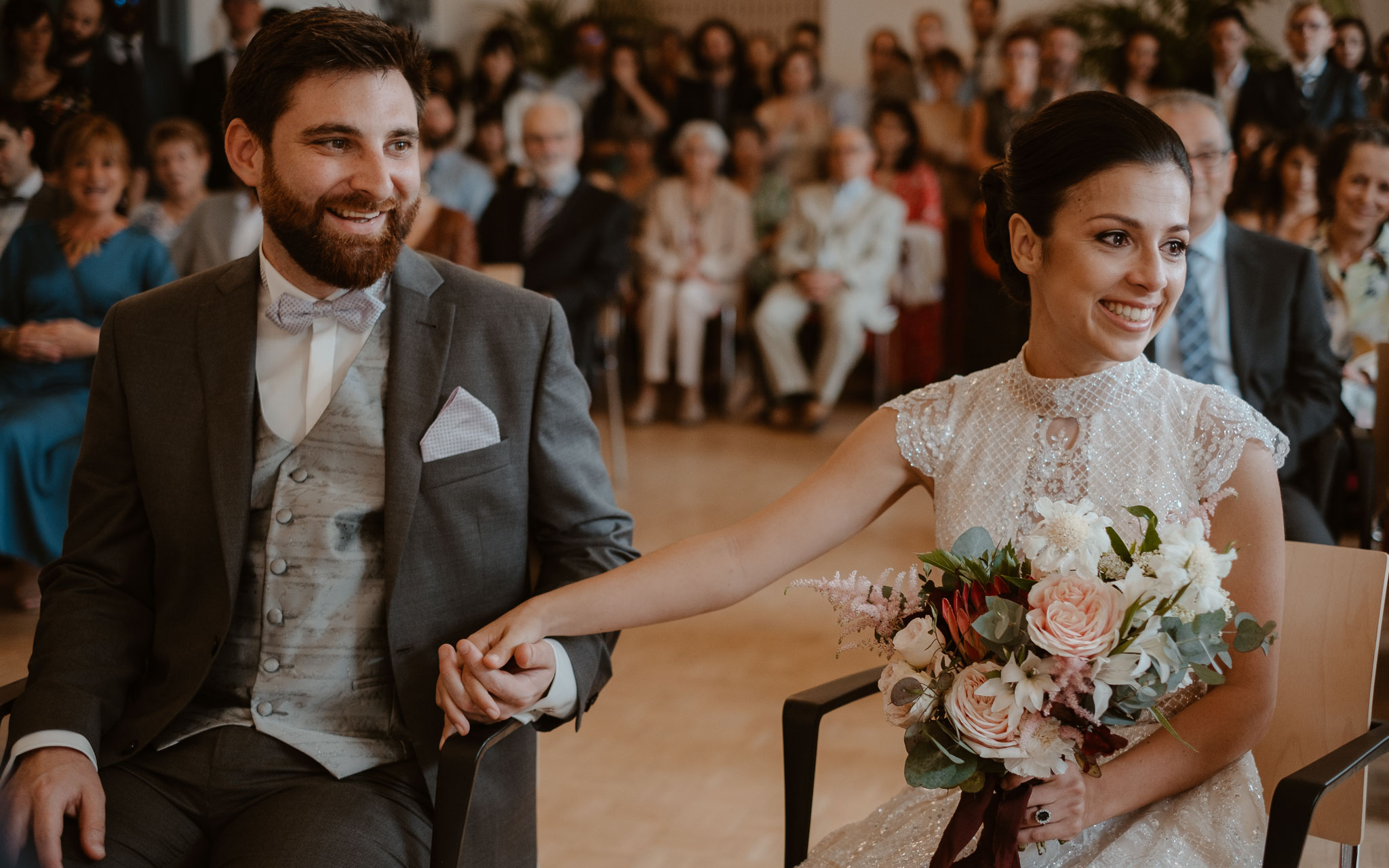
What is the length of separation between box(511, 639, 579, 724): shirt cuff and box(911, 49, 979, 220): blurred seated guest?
22.6 ft

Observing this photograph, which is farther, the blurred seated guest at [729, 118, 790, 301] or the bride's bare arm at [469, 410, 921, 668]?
the blurred seated guest at [729, 118, 790, 301]

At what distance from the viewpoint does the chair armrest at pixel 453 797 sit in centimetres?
155

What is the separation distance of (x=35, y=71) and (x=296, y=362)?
13.5 ft

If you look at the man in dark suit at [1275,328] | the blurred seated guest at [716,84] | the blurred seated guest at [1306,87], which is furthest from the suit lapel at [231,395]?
the blurred seated guest at [716,84]

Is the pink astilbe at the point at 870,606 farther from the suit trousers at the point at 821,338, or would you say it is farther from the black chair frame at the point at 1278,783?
the suit trousers at the point at 821,338

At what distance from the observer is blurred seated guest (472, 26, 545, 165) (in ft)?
29.1

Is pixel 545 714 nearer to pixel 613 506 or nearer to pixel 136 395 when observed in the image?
pixel 613 506

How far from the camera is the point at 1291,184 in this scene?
18.3 ft

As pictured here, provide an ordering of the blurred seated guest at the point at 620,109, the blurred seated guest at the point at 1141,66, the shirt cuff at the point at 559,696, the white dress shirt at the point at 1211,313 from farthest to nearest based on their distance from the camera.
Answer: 1. the blurred seated guest at the point at 620,109
2. the blurred seated guest at the point at 1141,66
3. the white dress shirt at the point at 1211,313
4. the shirt cuff at the point at 559,696

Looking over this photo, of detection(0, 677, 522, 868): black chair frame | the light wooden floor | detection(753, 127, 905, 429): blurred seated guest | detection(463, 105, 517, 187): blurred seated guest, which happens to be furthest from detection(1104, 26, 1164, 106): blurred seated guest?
detection(0, 677, 522, 868): black chair frame

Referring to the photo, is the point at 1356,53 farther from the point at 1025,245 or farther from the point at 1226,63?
the point at 1025,245

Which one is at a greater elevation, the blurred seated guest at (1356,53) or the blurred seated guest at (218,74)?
the blurred seated guest at (1356,53)

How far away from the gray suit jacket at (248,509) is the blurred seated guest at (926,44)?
24.7ft

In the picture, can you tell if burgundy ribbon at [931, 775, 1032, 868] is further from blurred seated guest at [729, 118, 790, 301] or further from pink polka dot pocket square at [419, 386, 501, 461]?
blurred seated guest at [729, 118, 790, 301]
